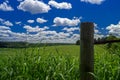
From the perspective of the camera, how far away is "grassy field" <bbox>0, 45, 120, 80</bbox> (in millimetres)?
5805

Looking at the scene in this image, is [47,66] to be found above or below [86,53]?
below

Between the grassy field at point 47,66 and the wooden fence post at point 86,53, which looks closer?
the wooden fence post at point 86,53

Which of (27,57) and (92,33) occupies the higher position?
(92,33)

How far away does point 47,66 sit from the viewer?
6176 millimetres

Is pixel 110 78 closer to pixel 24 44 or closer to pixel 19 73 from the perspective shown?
pixel 19 73

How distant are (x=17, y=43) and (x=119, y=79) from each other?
3019 mm

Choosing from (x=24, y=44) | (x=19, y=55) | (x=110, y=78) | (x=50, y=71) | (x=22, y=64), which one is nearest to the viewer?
(x=110, y=78)

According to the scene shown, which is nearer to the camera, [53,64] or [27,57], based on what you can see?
[53,64]

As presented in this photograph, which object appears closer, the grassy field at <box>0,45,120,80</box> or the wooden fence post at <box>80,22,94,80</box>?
the wooden fence post at <box>80,22,94,80</box>

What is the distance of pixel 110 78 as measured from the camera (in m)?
5.44

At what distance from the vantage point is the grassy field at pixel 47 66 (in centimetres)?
580

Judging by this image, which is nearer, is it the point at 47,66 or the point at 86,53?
the point at 86,53

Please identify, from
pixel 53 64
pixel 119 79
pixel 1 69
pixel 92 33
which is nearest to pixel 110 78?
pixel 119 79

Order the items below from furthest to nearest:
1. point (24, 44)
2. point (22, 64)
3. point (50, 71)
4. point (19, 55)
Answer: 1. point (24, 44)
2. point (19, 55)
3. point (22, 64)
4. point (50, 71)
